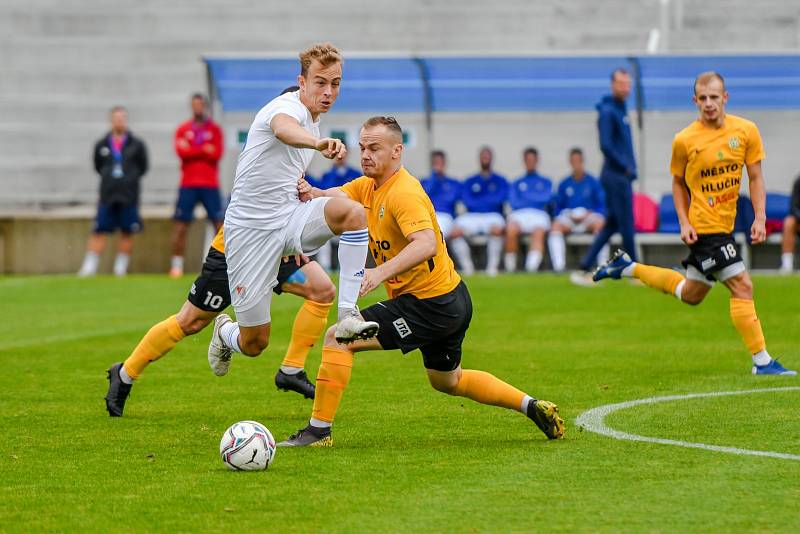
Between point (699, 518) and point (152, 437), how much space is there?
331 centimetres

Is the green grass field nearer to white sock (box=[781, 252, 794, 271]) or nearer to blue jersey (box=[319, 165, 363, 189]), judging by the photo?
white sock (box=[781, 252, 794, 271])

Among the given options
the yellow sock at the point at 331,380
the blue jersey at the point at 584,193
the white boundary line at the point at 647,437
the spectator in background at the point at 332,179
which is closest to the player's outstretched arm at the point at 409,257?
the yellow sock at the point at 331,380

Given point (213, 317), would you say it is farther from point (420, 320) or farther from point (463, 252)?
point (463, 252)

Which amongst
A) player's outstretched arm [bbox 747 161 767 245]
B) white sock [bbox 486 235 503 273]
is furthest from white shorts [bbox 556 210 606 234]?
player's outstretched arm [bbox 747 161 767 245]

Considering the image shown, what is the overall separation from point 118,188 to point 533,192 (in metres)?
5.83

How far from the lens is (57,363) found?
11148mm

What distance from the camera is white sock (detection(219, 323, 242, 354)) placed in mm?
8242

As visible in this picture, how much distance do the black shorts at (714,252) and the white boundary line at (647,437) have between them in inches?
43.7

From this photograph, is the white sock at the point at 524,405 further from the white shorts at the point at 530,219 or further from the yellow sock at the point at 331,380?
the white shorts at the point at 530,219

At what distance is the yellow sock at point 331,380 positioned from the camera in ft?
23.4

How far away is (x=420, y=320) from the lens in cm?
710

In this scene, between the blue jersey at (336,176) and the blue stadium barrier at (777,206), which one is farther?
the blue jersey at (336,176)

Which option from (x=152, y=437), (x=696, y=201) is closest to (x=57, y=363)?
(x=152, y=437)

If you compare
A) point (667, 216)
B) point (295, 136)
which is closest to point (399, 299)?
point (295, 136)
